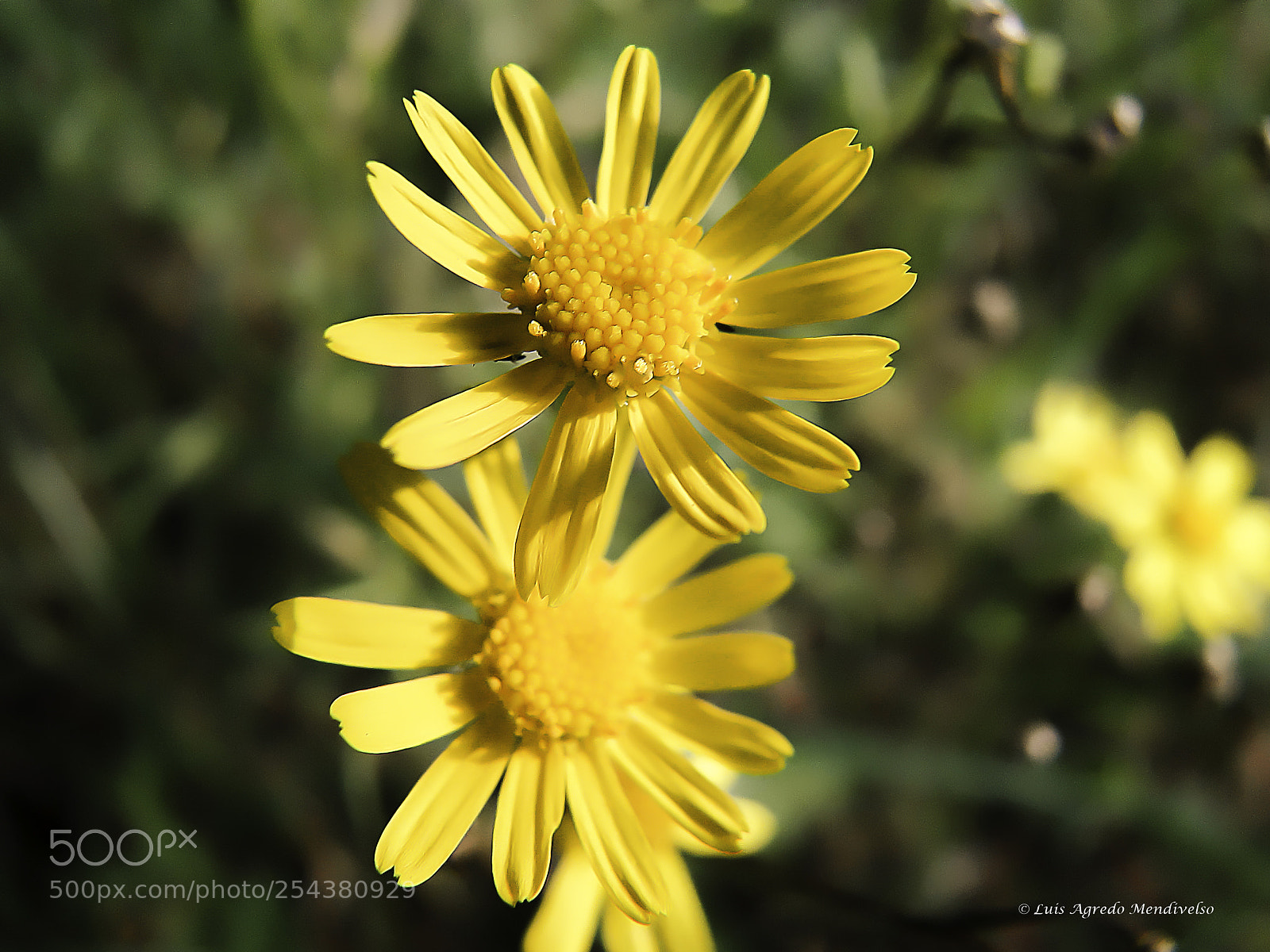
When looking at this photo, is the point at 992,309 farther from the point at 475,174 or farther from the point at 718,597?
the point at 475,174

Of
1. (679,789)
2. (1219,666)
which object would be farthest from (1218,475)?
(679,789)

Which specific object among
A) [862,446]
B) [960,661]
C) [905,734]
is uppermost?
[862,446]

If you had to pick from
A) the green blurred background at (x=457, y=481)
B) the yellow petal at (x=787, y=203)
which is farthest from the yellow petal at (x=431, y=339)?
the green blurred background at (x=457, y=481)

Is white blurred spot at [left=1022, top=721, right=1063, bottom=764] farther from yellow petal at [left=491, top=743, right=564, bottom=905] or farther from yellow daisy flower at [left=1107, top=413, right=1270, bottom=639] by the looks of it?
yellow petal at [left=491, top=743, right=564, bottom=905]

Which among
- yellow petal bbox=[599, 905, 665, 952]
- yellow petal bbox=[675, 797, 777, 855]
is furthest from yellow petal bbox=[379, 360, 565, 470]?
yellow petal bbox=[599, 905, 665, 952]

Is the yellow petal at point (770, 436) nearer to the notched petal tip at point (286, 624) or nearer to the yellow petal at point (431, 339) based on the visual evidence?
the yellow petal at point (431, 339)

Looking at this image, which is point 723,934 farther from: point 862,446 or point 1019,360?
point 1019,360

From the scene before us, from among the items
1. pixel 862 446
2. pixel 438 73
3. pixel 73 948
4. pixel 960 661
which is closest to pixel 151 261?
pixel 438 73
